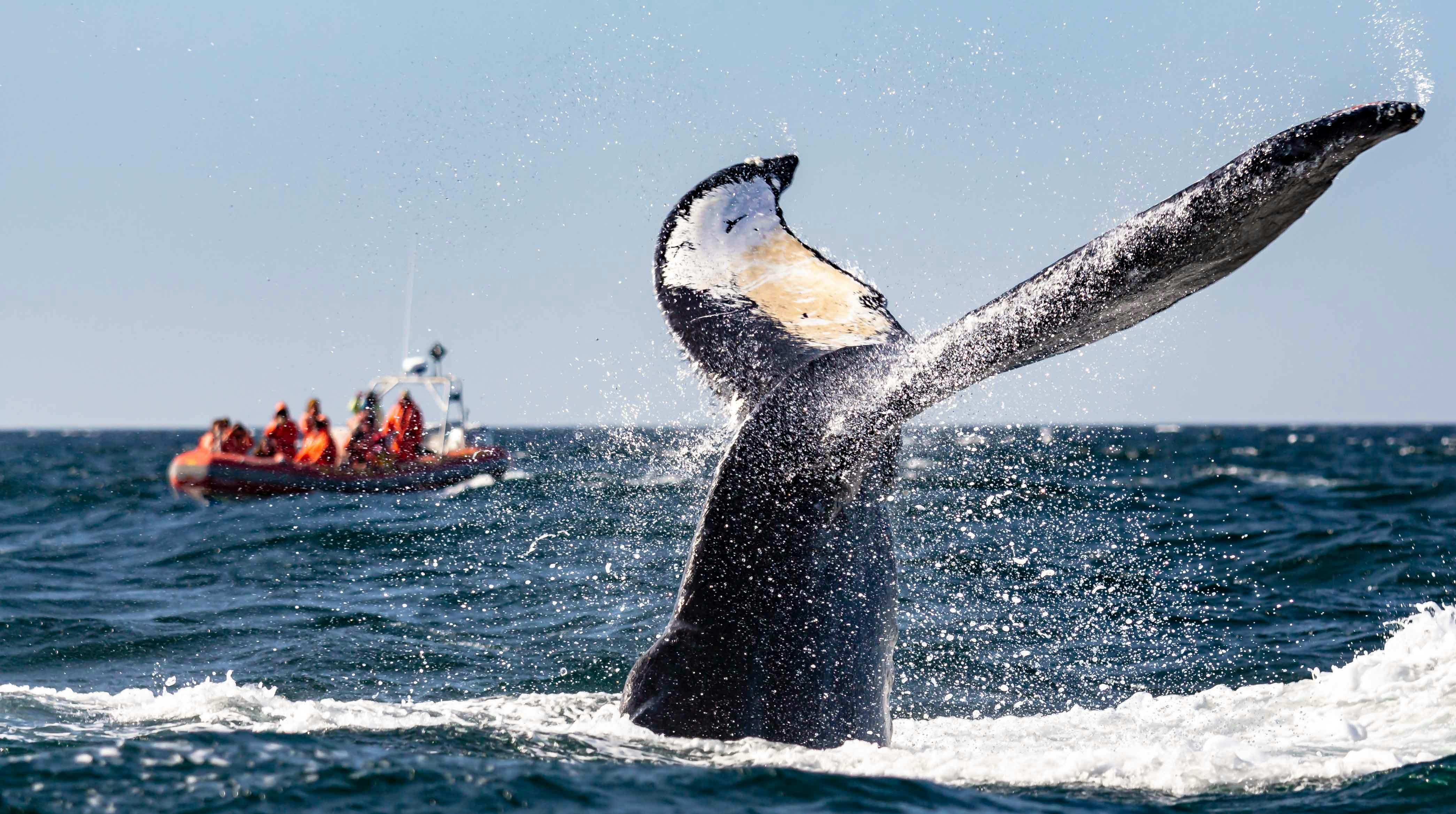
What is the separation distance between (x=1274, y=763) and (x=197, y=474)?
21493 millimetres

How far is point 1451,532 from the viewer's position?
14.4 metres

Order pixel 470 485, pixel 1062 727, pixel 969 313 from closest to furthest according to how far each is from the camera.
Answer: pixel 969 313 < pixel 1062 727 < pixel 470 485

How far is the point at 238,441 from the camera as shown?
25.2 meters

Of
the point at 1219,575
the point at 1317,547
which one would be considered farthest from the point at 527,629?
the point at 1317,547

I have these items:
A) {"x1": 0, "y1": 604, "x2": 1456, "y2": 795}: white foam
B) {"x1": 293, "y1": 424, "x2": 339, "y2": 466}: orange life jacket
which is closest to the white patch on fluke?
{"x1": 0, "y1": 604, "x2": 1456, "y2": 795}: white foam

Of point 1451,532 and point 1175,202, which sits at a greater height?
point 1175,202

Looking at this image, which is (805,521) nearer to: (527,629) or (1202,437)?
(527,629)

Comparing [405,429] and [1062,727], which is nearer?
[1062,727]

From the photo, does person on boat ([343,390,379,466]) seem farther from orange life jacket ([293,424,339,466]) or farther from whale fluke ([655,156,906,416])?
whale fluke ([655,156,906,416])

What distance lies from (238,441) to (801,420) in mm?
23131

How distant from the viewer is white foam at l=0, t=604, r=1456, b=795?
4355 millimetres

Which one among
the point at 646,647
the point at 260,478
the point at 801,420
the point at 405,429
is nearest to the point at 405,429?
the point at 405,429

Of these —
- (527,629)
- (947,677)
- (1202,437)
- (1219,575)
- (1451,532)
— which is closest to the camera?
(947,677)

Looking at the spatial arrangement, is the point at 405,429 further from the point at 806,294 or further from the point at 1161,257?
the point at 1161,257
